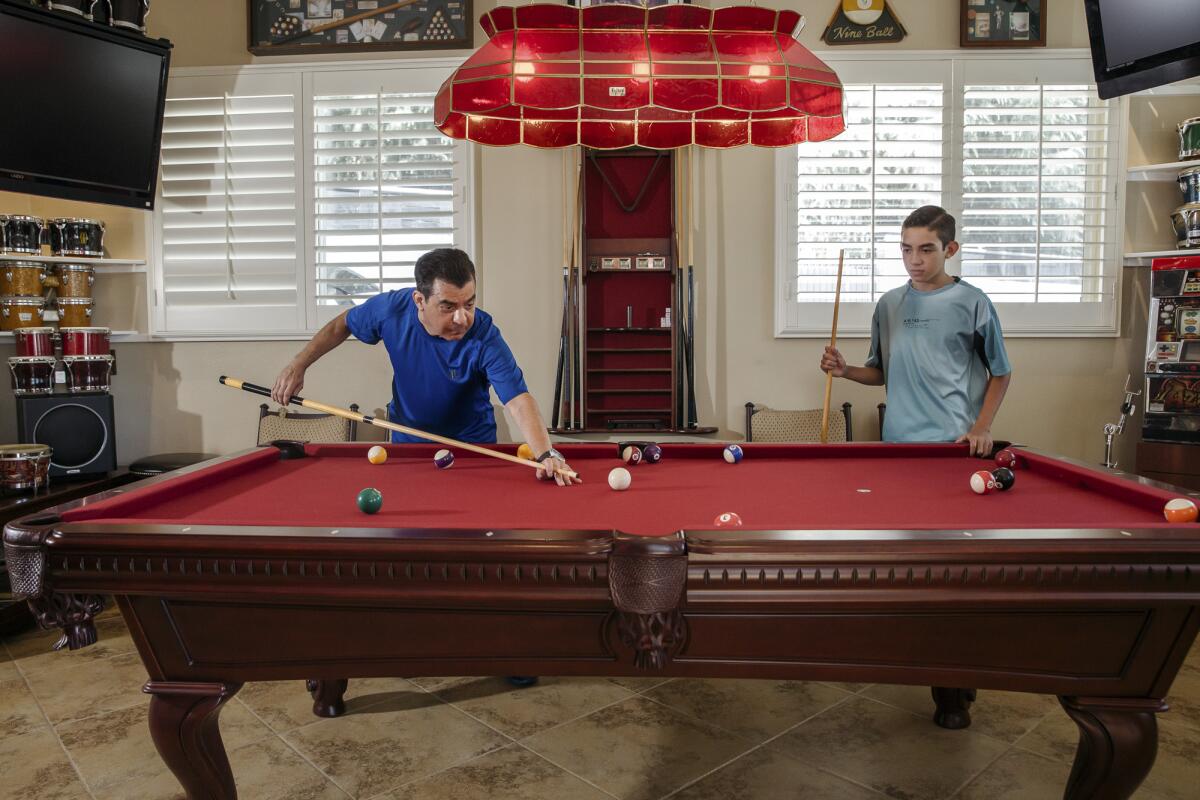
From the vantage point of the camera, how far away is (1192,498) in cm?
181

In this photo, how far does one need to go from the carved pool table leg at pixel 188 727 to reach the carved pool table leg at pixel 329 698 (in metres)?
0.99

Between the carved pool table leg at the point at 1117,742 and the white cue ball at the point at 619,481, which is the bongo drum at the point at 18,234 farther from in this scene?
the carved pool table leg at the point at 1117,742

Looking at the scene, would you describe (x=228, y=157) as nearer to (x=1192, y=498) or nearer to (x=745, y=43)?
(x=745, y=43)

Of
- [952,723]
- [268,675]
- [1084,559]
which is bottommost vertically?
[952,723]

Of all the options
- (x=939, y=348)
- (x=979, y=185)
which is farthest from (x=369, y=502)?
(x=979, y=185)

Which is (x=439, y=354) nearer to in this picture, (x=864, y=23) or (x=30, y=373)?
(x=30, y=373)

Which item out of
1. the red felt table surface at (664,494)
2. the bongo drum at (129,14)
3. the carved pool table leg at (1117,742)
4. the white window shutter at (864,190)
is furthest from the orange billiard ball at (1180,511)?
the bongo drum at (129,14)

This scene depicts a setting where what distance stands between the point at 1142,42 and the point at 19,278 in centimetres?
526

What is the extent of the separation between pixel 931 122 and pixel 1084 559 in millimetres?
3562

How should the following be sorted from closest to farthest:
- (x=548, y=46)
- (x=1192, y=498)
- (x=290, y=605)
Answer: (x=290, y=605) < (x=1192, y=498) < (x=548, y=46)

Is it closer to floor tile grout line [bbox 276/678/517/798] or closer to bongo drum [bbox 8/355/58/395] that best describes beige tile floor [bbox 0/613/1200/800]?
floor tile grout line [bbox 276/678/517/798]

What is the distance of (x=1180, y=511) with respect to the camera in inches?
67.9

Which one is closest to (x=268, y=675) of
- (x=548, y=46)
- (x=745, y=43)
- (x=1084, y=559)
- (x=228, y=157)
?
(x=1084, y=559)

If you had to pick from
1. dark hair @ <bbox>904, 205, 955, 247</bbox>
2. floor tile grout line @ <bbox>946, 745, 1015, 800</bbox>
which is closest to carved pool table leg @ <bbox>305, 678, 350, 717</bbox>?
floor tile grout line @ <bbox>946, 745, 1015, 800</bbox>
